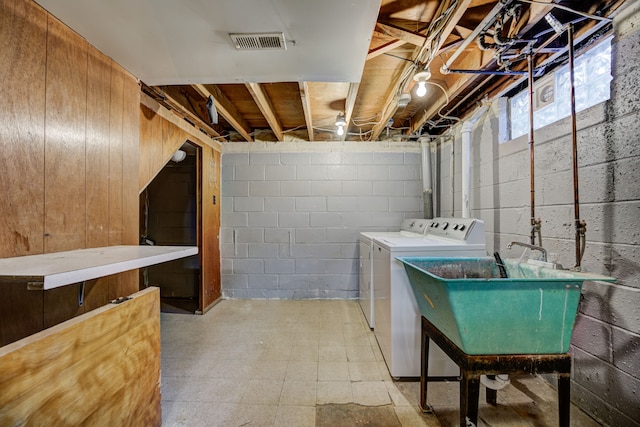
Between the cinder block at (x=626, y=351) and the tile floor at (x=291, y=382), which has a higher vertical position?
the cinder block at (x=626, y=351)

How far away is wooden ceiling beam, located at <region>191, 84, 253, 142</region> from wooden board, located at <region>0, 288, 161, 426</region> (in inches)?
66.6

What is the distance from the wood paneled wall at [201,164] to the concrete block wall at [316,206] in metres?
0.37

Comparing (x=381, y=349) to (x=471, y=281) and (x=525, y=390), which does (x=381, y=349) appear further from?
(x=471, y=281)

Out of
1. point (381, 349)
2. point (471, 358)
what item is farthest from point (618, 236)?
point (381, 349)

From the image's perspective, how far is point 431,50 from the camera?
1617 millimetres

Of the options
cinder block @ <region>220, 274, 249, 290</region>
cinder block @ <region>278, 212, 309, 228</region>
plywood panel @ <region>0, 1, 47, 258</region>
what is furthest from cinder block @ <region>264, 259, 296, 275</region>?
plywood panel @ <region>0, 1, 47, 258</region>

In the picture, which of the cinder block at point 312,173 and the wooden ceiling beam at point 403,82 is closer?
the wooden ceiling beam at point 403,82

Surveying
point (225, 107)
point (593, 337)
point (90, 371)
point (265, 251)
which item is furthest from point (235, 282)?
point (593, 337)

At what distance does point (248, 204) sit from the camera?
3.57 m

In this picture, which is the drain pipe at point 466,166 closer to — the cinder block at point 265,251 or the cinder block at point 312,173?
the cinder block at point 312,173

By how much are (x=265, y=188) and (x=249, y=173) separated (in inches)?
11.8

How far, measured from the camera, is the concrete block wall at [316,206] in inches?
139

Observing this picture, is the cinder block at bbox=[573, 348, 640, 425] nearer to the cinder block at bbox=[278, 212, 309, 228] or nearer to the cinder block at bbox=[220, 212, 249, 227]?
the cinder block at bbox=[278, 212, 309, 228]

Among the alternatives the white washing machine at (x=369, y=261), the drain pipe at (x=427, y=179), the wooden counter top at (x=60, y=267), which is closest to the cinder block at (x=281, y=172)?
the white washing machine at (x=369, y=261)
